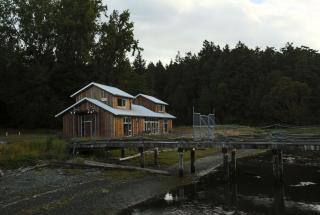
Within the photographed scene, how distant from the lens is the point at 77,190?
30484 mm

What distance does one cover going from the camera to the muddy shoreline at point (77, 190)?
82.9 feet

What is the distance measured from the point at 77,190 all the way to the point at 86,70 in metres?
52.3

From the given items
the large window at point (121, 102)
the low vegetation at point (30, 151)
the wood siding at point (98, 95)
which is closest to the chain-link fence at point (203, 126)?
the low vegetation at point (30, 151)

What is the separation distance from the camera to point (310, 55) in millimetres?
129000

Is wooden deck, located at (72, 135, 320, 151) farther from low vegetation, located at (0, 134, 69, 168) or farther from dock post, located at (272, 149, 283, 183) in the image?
low vegetation, located at (0, 134, 69, 168)

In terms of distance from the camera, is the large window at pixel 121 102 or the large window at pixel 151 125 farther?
the large window at pixel 151 125

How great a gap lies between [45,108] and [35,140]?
2704 cm

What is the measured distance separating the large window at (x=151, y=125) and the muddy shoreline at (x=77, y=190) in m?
28.4

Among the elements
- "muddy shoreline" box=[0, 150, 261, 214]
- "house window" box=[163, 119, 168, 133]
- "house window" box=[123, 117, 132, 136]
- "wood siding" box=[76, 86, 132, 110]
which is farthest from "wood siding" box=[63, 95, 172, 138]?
"house window" box=[163, 119, 168, 133]

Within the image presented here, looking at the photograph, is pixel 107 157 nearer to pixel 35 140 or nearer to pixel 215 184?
pixel 35 140

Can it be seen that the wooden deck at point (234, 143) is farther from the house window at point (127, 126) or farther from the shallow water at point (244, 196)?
the house window at point (127, 126)

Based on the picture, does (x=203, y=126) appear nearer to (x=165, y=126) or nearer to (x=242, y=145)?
(x=242, y=145)

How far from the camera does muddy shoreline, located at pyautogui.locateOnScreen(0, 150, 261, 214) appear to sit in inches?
995

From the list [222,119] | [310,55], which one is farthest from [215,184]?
[310,55]
